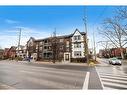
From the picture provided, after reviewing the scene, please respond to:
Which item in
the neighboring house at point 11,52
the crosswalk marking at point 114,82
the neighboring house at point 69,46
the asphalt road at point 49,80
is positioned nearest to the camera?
the crosswalk marking at point 114,82

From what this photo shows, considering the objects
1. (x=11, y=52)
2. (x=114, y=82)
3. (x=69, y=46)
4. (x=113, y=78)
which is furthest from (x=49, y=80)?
(x=11, y=52)

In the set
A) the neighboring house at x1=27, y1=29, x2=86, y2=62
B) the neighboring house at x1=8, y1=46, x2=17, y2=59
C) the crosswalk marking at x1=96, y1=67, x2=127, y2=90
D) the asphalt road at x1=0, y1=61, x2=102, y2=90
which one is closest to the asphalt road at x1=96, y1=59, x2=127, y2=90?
the crosswalk marking at x1=96, y1=67, x2=127, y2=90

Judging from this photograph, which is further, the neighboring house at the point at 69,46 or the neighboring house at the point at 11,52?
the neighboring house at the point at 11,52

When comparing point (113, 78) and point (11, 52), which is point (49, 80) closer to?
point (113, 78)

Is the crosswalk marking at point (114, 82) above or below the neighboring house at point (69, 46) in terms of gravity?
below

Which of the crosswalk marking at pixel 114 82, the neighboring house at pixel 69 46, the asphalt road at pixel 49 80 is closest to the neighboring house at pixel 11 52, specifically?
the neighboring house at pixel 69 46

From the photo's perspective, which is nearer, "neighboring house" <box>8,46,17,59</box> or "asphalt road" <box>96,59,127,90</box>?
"asphalt road" <box>96,59,127,90</box>

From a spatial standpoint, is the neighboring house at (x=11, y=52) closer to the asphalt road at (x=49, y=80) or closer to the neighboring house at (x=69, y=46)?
the neighboring house at (x=69, y=46)

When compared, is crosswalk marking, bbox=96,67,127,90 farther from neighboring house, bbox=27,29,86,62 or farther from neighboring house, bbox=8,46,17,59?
neighboring house, bbox=8,46,17,59

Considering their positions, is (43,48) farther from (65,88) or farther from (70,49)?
(65,88)

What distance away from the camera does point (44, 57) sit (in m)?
49.7
